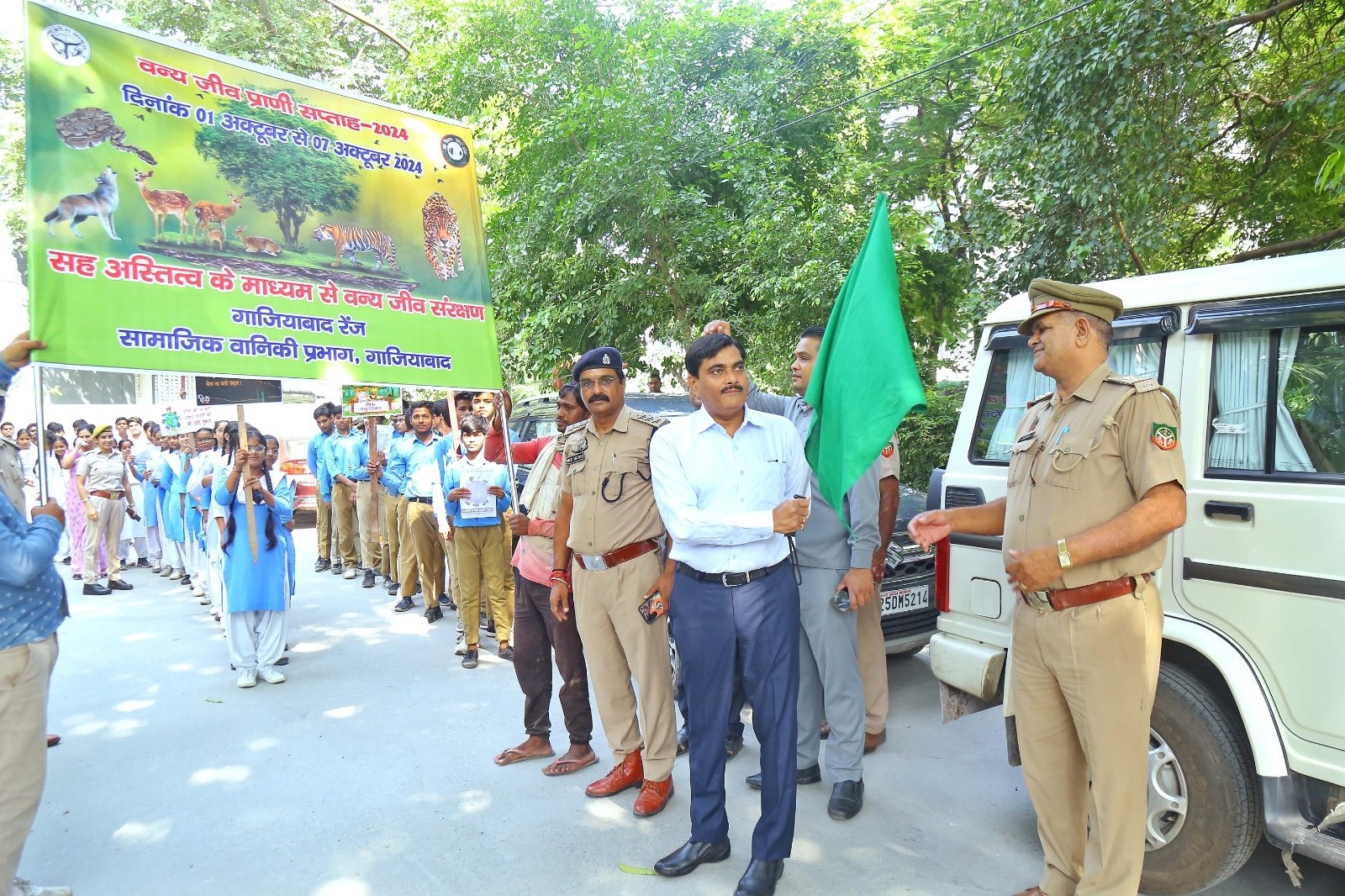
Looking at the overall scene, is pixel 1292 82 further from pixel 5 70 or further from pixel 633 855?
pixel 5 70

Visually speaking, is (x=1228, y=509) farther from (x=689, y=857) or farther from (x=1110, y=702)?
(x=689, y=857)

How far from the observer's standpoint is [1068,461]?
8.68 feet

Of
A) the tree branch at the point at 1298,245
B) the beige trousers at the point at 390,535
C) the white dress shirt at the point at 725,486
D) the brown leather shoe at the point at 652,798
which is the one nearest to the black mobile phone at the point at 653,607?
the white dress shirt at the point at 725,486

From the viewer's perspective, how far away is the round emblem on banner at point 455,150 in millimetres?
4555

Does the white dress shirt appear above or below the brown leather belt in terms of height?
above

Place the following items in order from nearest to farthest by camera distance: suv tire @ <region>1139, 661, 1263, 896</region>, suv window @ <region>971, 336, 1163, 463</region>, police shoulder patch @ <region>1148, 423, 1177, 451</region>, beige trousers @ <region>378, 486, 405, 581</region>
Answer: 1. police shoulder patch @ <region>1148, 423, 1177, 451</region>
2. suv tire @ <region>1139, 661, 1263, 896</region>
3. suv window @ <region>971, 336, 1163, 463</region>
4. beige trousers @ <region>378, 486, 405, 581</region>

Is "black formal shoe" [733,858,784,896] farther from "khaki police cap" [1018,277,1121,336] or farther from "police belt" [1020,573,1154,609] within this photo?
"khaki police cap" [1018,277,1121,336]

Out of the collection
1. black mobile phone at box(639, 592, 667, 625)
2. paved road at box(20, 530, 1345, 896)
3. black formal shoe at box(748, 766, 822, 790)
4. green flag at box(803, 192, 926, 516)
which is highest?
green flag at box(803, 192, 926, 516)

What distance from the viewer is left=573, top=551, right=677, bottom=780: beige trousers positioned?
146 inches

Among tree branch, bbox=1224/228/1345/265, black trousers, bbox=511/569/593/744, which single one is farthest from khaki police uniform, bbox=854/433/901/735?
tree branch, bbox=1224/228/1345/265

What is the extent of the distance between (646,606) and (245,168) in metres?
2.76

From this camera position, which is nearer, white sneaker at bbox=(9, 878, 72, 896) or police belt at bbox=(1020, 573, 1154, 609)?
police belt at bbox=(1020, 573, 1154, 609)

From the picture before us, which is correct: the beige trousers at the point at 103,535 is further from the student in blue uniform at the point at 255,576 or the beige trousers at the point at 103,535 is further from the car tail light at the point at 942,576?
the car tail light at the point at 942,576

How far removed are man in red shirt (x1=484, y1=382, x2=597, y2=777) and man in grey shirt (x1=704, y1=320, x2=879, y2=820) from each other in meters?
1.16
